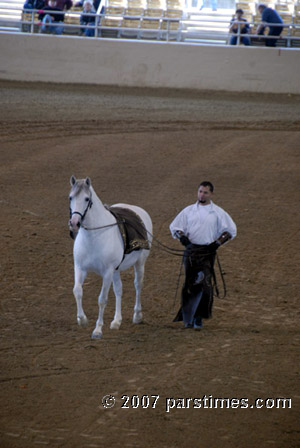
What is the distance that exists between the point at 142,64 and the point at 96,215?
18.8 m

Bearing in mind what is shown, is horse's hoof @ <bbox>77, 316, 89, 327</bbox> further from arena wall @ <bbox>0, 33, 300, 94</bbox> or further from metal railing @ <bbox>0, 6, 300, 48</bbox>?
arena wall @ <bbox>0, 33, 300, 94</bbox>

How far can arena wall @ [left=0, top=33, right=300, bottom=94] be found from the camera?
25.7 metres

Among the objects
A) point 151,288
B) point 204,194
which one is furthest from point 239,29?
point 204,194

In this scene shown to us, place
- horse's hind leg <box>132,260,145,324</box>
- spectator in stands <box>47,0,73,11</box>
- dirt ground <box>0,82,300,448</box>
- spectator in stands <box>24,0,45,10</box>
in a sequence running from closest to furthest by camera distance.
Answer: dirt ground <box>0,82,300,448</box> → horse's hind leg <box>132,260,145,324</box> → spectator in stands <box>24,0,45,10</box> → spectator in stands <box>47,0,73,11</box>

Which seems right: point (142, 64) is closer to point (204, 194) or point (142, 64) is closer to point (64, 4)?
point (64, 4)

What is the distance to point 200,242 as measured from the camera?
29.1 ft

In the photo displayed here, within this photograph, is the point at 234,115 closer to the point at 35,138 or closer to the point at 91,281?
the point at 35,138

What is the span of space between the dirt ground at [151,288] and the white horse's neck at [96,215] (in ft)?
4.84

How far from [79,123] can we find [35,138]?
2.03 metres

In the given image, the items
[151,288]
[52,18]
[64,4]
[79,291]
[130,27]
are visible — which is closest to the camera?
[79,291]

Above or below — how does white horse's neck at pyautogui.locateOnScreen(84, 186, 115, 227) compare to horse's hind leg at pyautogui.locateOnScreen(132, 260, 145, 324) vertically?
above

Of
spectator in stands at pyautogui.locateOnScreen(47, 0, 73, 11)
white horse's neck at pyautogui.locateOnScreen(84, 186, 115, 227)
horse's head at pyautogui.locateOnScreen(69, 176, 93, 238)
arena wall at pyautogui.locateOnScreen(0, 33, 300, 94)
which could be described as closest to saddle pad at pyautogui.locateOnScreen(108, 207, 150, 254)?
white horse's neck at pyautogui.locateOnScreen(84, 186, 115, 227)

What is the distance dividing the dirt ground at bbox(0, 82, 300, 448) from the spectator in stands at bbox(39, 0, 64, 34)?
4436 millimetres

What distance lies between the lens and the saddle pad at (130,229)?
8875 millimetres
